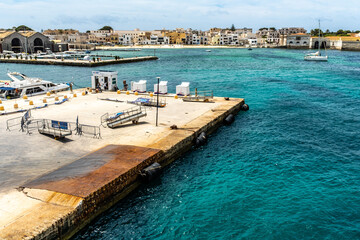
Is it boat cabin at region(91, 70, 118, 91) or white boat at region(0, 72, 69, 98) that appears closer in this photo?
white boat at region(0, 72, 69, 98)

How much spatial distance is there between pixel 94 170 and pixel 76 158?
2768 mm

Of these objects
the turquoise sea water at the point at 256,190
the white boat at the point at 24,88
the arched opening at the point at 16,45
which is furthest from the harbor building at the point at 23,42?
the turquoise sea water at the point at 256,190

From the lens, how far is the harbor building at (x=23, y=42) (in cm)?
14000

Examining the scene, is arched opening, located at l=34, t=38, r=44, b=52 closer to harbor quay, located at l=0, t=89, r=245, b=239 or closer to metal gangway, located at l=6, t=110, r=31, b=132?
harbor quay, located at l=0, t=89, r=245, b=239

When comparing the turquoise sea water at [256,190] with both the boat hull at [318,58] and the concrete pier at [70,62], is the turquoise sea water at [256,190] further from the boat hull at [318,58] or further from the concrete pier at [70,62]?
the boat hull at [318,58]

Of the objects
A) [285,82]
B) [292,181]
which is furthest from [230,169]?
[285,82]

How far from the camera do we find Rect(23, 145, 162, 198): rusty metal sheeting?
1466 cm

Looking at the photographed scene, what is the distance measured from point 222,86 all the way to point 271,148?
33534 mm

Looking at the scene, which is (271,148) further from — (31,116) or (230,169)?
(31,116)

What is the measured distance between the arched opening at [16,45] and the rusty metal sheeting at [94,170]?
5795 inches

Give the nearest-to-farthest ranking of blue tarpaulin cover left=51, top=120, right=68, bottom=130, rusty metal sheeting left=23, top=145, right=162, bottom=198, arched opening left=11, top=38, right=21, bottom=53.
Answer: rusty metal sheeting left=23, top=145, right=162, bottom=198 → blue tarpaulin cover left=51, top=120, right=68, bottom=130 → arched opening left=11, top=38, right=21, bottom=53

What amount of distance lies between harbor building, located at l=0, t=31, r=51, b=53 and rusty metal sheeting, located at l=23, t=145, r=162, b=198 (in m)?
145

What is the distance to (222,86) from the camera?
190ft

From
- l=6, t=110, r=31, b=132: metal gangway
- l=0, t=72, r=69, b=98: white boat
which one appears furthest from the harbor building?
l=6, t=110, r=31, b=132: metal gangway
